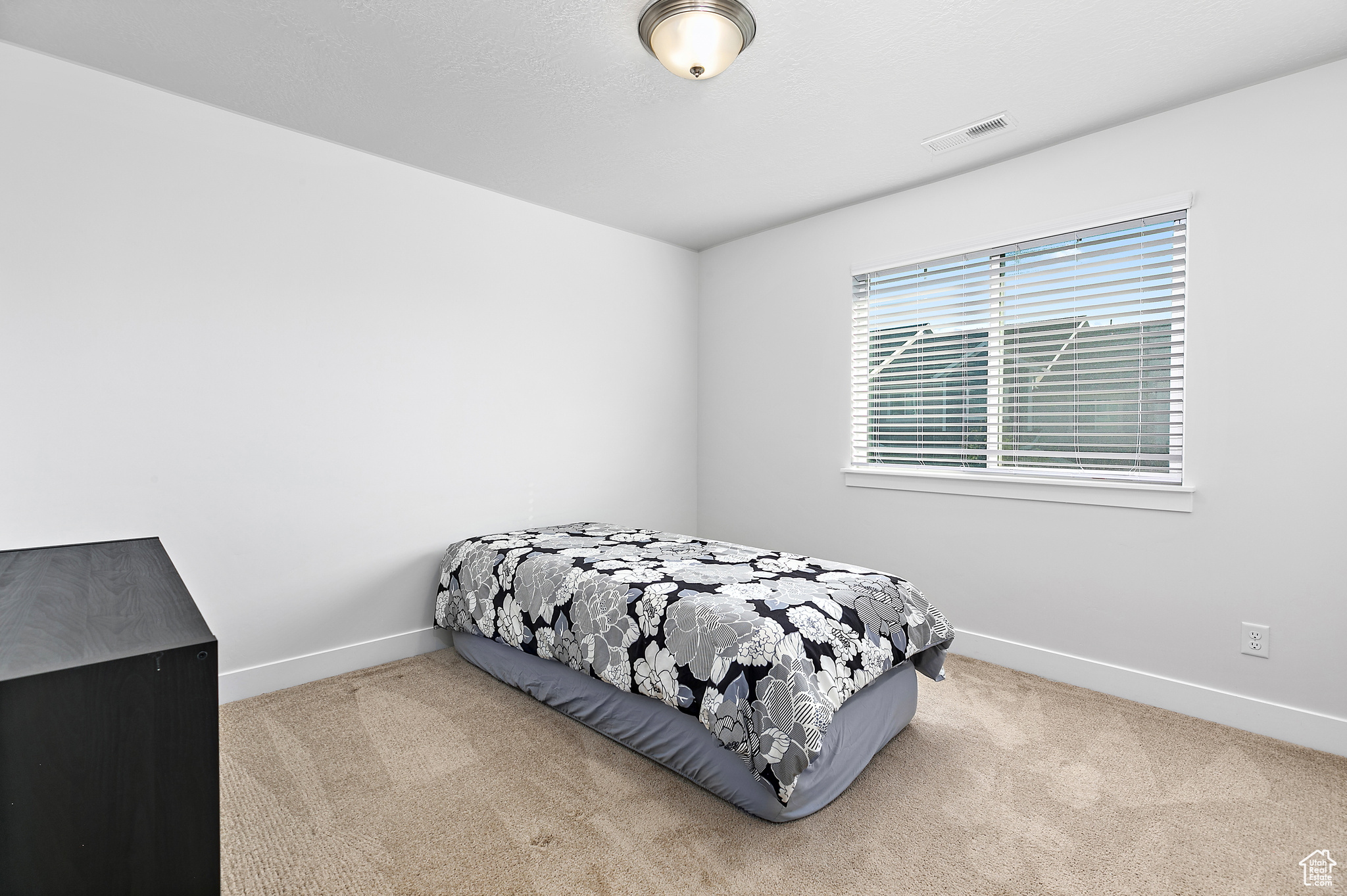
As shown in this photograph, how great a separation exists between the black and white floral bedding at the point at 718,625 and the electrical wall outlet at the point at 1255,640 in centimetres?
118

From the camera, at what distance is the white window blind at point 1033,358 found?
8.76 ft

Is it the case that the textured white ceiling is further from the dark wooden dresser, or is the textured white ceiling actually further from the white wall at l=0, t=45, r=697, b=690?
the dark wooden dresser

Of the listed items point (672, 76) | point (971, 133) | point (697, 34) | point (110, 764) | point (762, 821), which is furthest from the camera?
point (971, 133)

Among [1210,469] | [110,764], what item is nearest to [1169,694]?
[1210,469]

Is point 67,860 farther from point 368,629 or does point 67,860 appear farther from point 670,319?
point 670,319

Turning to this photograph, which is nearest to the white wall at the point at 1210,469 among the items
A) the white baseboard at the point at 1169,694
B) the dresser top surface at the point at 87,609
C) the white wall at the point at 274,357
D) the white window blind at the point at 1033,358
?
the white baseboard at the point at 1169,694

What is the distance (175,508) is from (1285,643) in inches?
169

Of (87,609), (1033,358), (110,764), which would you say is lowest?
(110,764)

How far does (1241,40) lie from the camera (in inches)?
82.8

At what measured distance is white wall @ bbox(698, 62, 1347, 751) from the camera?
7.51 feet

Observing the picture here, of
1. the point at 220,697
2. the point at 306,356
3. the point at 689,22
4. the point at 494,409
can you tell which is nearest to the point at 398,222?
the point at 306,356

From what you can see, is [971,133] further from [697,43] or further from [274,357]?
[274,357]

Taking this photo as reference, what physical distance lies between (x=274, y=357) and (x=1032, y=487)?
347 cm

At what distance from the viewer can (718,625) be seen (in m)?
1.96
